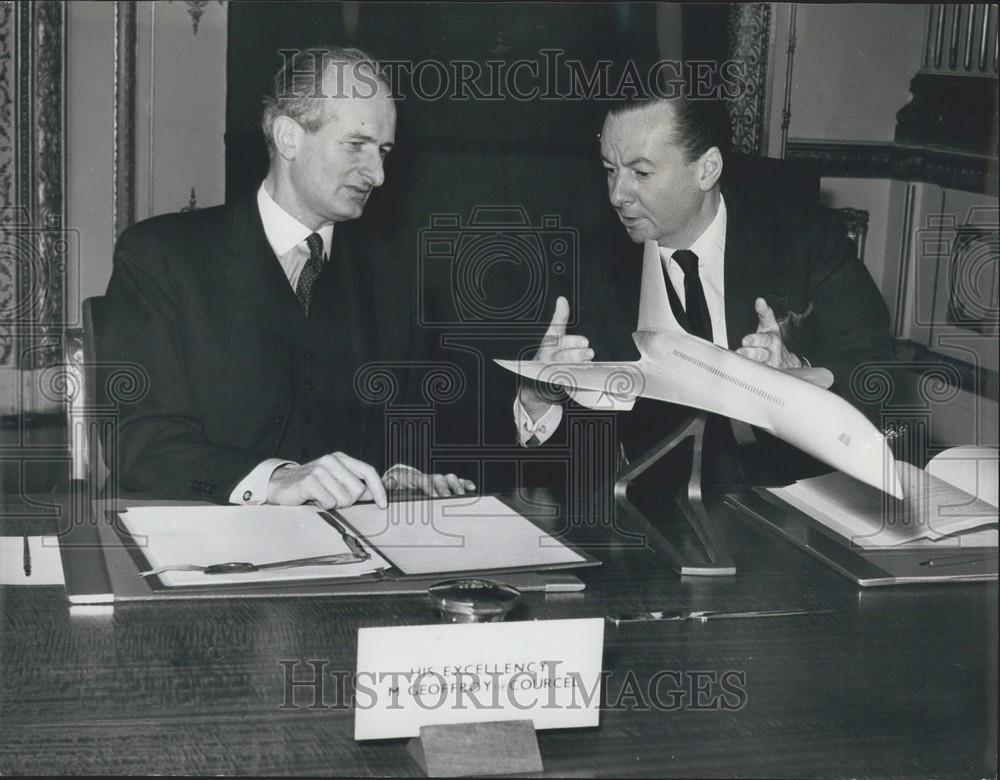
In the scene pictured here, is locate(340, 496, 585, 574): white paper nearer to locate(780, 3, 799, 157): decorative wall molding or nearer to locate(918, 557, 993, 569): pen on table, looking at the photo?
locate(918, 557, 993, 569): pen on table

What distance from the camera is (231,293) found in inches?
73.2

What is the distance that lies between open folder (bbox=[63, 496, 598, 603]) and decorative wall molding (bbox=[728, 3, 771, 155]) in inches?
42.2

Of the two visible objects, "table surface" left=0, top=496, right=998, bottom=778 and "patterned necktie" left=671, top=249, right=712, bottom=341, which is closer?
"table surface" left=0, top=496, right=998, bottom=778

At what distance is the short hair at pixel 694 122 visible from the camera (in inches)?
78.5

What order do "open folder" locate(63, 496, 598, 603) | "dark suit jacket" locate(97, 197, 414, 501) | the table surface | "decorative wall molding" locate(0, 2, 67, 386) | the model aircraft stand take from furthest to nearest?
"decorative wall molding" locate(0, 2, 67, 386) → "dark suit jacket" locate(97, 197, 414, 501) → the model aircraft stand → "open folder" locate(63, 496, 598, 603) → the table surface

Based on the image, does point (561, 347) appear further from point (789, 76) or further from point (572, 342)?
point (789, 76)

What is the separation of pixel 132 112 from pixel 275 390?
0.63 m

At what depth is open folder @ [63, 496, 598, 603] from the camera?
1081mm

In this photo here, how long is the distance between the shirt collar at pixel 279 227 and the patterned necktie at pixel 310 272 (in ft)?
0.05

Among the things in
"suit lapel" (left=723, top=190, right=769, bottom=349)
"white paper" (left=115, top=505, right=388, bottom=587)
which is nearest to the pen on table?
"white paper" (left=115, top=505, right=388, bottom=587)

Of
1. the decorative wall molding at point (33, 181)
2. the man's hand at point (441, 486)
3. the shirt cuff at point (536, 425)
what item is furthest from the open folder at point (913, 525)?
the decorative wall molding at point (33, 181)

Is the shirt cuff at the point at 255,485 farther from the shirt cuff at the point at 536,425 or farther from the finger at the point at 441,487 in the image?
the shirt cuff at the point at 536,425

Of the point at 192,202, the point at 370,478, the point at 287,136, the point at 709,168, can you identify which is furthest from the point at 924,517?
the point at 192,202

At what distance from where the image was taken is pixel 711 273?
1.97 metres
